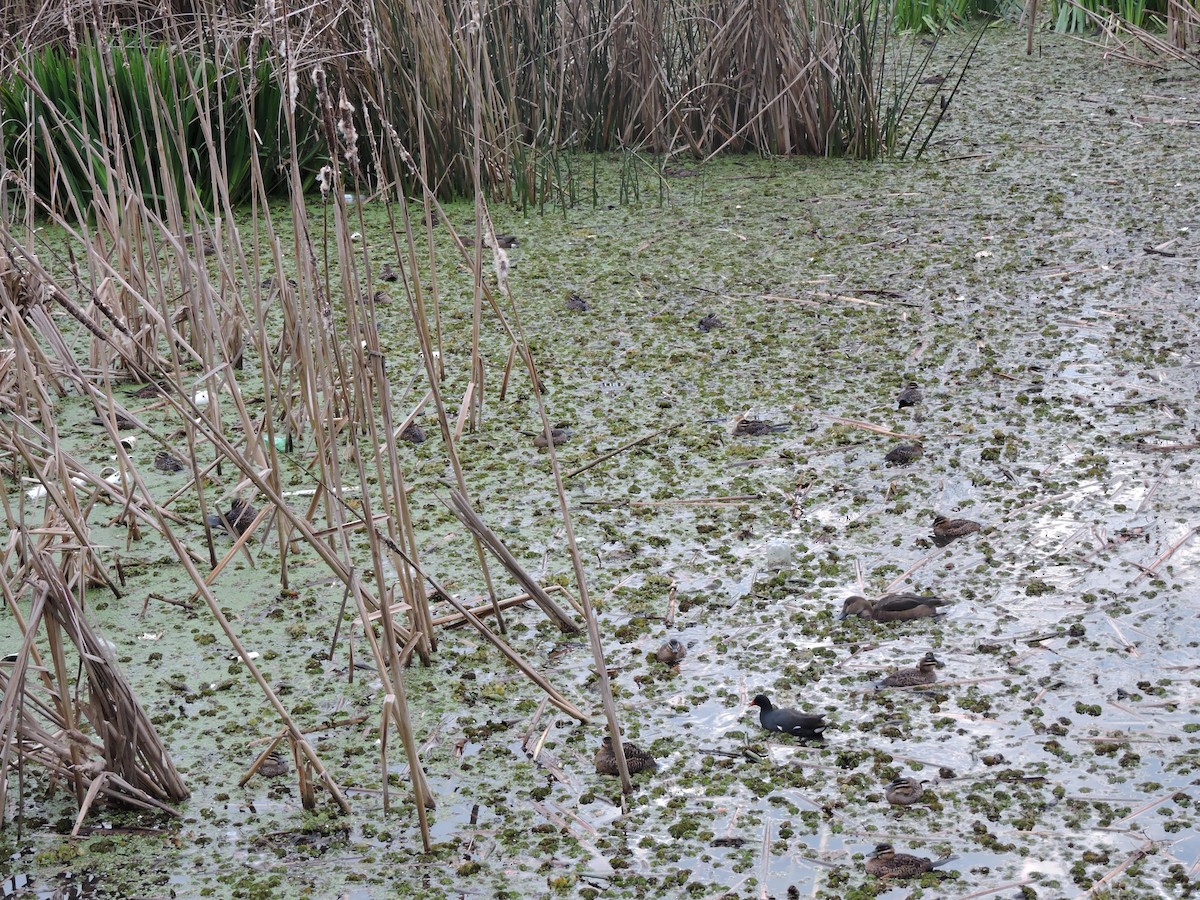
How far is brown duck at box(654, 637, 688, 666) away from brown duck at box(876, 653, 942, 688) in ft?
0.85

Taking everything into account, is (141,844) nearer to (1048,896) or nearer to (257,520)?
(257,520)

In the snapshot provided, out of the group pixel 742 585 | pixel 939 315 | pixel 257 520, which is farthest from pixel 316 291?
pixel 939 315

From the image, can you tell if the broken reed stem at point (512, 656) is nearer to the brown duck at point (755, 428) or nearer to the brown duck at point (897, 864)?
the brown duck at point (897, 864)

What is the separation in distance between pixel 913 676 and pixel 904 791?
0.78 feet

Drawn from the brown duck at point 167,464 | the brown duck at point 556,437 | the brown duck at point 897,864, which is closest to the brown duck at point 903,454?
the brown duck at point 556,437

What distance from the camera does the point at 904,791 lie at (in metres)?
1.42

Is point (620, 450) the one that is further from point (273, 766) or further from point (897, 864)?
point (897, 864)

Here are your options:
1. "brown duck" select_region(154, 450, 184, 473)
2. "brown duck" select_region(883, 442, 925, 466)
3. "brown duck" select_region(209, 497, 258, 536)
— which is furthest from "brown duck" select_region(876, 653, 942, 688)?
"brown duck" select_region(154, 450, 184, 473)

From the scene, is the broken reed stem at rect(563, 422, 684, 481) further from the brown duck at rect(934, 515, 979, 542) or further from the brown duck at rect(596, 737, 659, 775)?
the brown duck at rect(596, 737, 659, 775)

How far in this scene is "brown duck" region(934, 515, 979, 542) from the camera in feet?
6.46

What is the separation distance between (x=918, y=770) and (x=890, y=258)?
197 centimetres

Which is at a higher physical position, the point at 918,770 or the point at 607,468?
the point at 607,468

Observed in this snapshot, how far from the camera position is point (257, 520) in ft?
6.77

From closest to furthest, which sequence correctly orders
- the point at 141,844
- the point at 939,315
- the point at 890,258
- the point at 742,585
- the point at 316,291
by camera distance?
the point at 141,844 < the point at 316,291 < the point at 742,585 < the point at 939,315 < the point at 890,258
